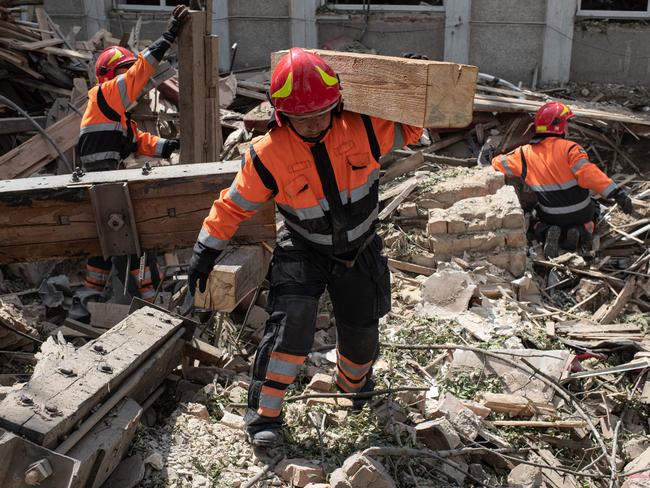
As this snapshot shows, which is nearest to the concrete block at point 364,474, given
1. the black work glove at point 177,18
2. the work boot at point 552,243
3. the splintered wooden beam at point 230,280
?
the splintered wooden beam at point 230,280

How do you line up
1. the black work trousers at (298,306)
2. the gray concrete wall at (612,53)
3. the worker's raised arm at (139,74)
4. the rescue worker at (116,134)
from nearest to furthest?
the black work trousers at (298,306) < the worker's raised arm at (139,74) < the rescue worker at (116,134) < the gray concrete wall at (612,53)

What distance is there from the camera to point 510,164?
26.2 ft

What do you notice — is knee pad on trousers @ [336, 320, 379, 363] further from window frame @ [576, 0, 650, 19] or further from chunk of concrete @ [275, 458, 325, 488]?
window frame @ [576, 0, 650, 19]

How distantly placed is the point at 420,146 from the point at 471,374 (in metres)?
5.28

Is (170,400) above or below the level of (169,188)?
below

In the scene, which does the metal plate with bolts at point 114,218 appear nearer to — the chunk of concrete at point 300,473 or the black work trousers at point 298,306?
the black work trousers at point 298,306

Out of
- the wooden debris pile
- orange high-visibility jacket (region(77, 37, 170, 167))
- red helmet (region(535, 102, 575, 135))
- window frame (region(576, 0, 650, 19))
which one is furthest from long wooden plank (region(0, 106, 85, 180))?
window frame (region(576, 0, 650, 19))

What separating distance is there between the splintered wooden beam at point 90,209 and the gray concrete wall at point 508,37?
348 inches

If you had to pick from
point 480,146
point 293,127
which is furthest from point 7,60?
point 293,127

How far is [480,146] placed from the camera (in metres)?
9.98

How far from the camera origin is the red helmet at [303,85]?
346 centimetres

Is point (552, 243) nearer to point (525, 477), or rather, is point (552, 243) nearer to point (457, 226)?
point (457, 226)

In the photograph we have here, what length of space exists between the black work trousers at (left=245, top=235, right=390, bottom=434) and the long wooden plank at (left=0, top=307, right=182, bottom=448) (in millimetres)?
591

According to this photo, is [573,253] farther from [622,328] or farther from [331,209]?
[331,209]
